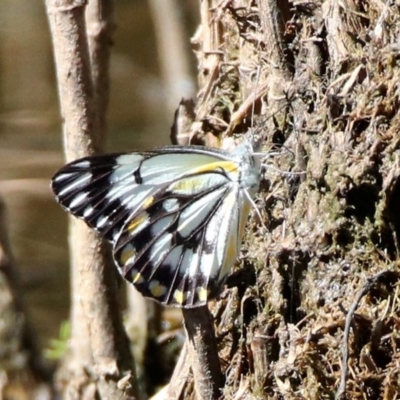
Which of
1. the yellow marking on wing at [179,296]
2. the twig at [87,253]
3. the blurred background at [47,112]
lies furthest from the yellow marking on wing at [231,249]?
the blurred background at [47,112]

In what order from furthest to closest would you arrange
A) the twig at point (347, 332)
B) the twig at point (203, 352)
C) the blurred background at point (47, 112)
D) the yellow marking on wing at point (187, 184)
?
the blurred background at point (47, 112) → the yellow marking on wing at point (187, 184) → the twig at point (203, 352) → the twig at point (347, 332)

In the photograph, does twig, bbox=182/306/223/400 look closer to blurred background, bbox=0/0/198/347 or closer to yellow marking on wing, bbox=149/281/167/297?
yellow marking on wing, bbox=149/281/167/297

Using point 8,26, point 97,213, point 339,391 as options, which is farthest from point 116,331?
point 8,26

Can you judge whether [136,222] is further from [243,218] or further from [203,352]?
[203,352]

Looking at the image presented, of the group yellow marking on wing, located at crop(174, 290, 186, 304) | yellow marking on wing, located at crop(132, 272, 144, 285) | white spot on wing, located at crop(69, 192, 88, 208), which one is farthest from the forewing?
yellow marking on wing, located at crop(174, 290, 186, 304)

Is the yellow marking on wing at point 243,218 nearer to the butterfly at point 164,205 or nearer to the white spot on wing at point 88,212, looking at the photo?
the butterfly at point 164,205

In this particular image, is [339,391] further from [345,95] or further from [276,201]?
[345,95]

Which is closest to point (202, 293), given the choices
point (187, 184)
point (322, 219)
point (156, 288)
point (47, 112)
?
point (156, 288)
